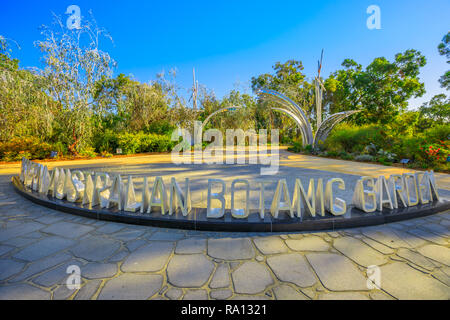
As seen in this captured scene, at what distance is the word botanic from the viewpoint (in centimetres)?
271

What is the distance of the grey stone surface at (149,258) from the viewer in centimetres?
186

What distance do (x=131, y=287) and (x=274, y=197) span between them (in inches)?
76.6

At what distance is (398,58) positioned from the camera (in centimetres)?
2041

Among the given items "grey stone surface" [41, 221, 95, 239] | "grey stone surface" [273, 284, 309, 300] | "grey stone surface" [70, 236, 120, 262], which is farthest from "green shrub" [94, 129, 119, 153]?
"grey stone surface" [273, 284, 309, 300]

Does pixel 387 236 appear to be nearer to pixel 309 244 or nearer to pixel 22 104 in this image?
pixel 309 244

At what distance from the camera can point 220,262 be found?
1.94 meters

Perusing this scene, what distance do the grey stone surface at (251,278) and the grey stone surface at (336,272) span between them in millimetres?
503

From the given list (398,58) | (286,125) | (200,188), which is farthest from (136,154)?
(398,58)

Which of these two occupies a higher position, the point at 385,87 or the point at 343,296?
the point at 385,87

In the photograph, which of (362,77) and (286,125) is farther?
(286,125)

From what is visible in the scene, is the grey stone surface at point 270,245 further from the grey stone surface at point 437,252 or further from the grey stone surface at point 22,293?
the grey stone surface at point 22,293

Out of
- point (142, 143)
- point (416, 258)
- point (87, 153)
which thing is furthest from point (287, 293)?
point (142, 143)
